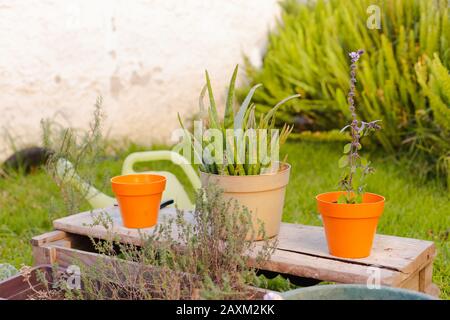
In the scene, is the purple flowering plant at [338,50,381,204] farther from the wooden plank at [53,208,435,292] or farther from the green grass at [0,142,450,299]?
the green grass at [0,142,450,299]

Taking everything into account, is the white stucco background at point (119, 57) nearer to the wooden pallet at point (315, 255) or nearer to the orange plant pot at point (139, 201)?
the wooden pallet at point (315, 255)

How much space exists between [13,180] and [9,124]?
0.45 m

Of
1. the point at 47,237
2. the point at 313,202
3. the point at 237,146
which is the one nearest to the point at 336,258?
the point at 237,146

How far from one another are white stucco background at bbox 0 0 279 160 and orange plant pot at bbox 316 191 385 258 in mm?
3091

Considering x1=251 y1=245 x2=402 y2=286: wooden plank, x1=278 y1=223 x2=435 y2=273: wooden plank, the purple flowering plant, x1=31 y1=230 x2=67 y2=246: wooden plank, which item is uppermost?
the purple flowering plant

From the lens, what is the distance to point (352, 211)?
5.39 feet

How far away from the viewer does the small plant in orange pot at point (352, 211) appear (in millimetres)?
1648

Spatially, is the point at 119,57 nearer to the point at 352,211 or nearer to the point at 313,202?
the point at 313,202

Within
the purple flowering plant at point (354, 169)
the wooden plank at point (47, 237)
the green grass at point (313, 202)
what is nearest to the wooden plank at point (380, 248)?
the purple flowering plant at point (354, 169)

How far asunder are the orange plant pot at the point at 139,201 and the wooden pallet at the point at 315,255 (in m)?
0.04

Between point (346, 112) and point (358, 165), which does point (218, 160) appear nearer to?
point (358, 165)

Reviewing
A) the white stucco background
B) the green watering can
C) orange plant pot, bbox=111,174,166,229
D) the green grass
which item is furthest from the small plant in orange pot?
the white stucco background

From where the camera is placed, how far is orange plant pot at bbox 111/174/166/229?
1.97m

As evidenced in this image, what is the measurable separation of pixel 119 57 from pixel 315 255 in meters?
3.51
